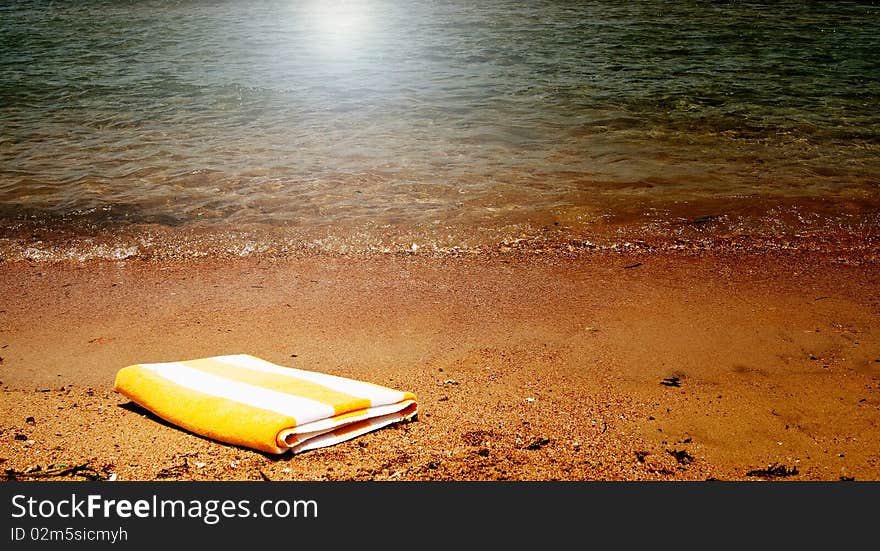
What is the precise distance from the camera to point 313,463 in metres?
2.91

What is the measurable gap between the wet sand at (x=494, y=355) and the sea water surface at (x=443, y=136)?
2.76 feet

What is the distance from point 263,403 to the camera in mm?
3039

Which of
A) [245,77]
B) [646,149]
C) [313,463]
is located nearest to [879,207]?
[646,149]

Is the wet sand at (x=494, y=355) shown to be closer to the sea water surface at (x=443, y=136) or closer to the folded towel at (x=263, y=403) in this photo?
the folded towel at (x=263, y=403)

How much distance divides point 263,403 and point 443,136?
683 centimetres

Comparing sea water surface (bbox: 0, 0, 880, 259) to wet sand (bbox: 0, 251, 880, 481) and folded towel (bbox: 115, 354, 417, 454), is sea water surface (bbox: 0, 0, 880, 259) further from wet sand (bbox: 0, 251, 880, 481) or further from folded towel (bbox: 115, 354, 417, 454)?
folded towel (bbox: 115, 354, 417, 454)

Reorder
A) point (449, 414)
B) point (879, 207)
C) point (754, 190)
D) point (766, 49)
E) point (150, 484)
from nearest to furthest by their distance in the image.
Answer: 1. point (150, 484)
2. point (449, 414)
3. point (879, 207)
4. point (754, 190)
5. point (766, 49)

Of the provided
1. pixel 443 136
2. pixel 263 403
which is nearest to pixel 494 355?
pixel 263 403

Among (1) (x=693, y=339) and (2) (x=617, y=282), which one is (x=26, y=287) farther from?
(1) (x=693, y=339)

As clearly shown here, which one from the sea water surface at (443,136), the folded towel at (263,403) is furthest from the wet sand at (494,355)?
the sea water surface at (443,136)

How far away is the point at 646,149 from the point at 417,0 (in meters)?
18.0

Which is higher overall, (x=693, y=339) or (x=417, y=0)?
(x=417, y=0)

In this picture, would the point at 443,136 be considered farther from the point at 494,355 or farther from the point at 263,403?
the point at 263,403

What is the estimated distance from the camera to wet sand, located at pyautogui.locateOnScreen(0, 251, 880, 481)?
2980mm
